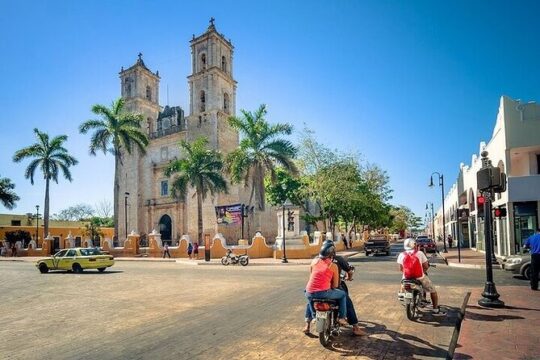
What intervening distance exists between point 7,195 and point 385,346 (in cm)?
5312

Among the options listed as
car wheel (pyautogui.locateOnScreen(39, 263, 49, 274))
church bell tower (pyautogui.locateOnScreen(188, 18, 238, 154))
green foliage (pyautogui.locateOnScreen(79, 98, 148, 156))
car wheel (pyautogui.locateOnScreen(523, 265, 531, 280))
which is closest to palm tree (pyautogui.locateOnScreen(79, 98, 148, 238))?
green foliage (pyautogui.locateOnScreen(79, 98, 148, 156))

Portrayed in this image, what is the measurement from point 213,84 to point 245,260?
94.7 ft

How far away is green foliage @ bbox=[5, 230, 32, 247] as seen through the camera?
174 feet

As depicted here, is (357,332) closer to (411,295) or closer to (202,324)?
(411,295)

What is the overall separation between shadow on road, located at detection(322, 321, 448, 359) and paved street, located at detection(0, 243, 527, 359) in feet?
0.05

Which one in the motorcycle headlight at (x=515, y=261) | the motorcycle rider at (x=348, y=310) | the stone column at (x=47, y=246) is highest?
the motorcycle rider at (x=348, y=310)

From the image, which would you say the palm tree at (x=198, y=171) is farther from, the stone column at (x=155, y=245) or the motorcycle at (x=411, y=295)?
the motorcycle at (x=411, y=295)

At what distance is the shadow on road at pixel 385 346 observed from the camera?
17.3 ft

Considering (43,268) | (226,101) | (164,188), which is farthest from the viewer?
Answer: (164,188)

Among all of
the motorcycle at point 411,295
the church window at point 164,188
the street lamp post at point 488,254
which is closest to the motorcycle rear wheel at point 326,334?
the motorcycle at point 411,295

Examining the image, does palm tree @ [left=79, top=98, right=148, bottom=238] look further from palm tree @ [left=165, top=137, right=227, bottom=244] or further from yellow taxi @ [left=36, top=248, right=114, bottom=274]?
yellow taxi @ [left=36, top=248, right=114, bottom=274]

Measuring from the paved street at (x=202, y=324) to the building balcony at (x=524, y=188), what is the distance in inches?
439

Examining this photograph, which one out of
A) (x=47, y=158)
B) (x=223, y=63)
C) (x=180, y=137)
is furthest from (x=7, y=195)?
(x=223, y=63)

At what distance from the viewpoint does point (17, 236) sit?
53844 millimetres
